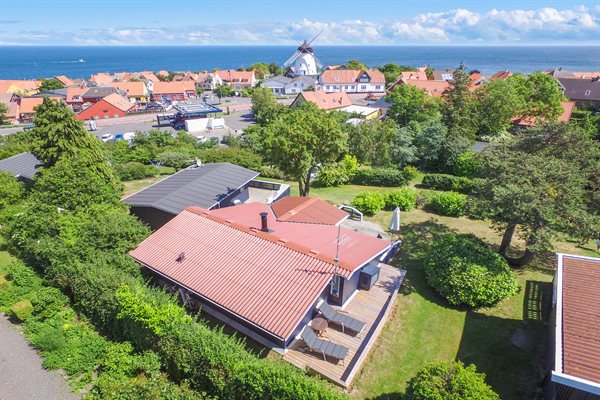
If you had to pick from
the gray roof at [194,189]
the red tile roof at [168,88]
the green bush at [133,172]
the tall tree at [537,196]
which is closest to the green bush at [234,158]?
the green bush at [133,172]

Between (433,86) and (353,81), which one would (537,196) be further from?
(353,81)

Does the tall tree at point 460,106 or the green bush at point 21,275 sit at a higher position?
the tall tree at point 460,106

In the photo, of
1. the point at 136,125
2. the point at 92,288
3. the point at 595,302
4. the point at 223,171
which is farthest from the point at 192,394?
the point at 136,125

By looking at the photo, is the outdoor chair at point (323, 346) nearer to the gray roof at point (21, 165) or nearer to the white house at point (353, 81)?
the gray roof at point (21, 165)

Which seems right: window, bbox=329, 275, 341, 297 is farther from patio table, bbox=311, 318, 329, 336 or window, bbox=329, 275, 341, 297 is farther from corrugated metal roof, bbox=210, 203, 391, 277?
patio table, bbox=311, 318, 329, 336

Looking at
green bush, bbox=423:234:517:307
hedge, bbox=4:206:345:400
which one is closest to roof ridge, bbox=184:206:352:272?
hedge, bbox=4:206:345:400

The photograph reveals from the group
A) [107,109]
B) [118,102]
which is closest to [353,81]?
[118,102]

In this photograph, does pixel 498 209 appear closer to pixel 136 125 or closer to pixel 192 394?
pixel 192 394
